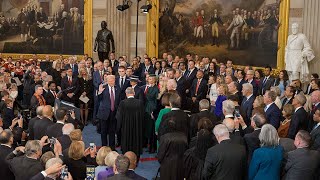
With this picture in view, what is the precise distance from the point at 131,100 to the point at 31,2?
1466cm

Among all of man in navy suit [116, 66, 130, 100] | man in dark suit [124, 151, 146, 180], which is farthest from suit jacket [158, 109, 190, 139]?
man in navy suit [116, 66, 130, 100]

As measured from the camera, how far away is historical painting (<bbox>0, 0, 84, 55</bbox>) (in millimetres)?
23281

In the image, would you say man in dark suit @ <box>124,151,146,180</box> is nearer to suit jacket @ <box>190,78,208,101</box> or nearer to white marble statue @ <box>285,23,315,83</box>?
suit jacket @ <box>190,78,208,101</box>

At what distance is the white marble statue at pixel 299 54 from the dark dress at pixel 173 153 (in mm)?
8477

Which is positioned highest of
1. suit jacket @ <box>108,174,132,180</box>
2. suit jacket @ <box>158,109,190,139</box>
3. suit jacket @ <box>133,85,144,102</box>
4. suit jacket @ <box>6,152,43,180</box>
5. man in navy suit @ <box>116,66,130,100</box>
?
man in navy suit @ <box>116,66,130,100</box>

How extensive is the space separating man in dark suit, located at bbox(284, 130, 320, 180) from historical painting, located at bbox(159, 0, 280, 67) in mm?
10618

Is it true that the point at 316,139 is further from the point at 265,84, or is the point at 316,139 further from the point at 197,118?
the point at 265,84

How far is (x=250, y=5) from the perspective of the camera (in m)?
18.6

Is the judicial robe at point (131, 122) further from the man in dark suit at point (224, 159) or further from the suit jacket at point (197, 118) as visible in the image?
the man in dark suit at point (224, 159)

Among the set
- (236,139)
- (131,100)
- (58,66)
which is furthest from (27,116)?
(236,139)

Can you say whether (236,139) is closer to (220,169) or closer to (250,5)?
(220,169)

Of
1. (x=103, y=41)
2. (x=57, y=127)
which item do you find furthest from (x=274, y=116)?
(x=103, y=41)

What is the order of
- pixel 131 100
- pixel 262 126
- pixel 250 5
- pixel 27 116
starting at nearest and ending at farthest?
pixel 262 126 → pixel 131 100 → pixel 27 116 → pixel 250 5

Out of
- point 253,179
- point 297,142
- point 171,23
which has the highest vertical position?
point 171,23
